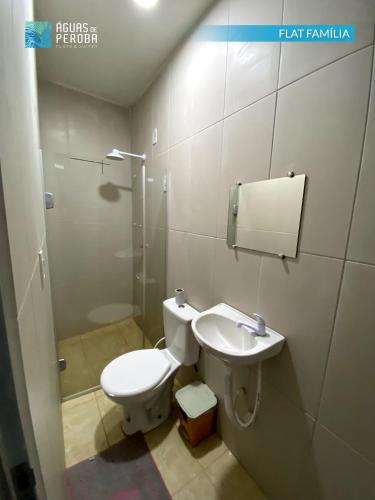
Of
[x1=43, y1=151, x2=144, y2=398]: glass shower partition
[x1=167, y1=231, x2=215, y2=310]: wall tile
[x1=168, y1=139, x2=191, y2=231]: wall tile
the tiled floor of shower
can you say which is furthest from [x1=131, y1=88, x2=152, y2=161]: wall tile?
the tiled floor of shower

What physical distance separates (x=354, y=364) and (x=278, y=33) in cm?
133

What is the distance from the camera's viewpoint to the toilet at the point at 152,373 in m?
1.18

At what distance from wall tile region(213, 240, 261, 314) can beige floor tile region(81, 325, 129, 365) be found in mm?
1332

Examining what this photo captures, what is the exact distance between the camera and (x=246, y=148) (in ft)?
3.25

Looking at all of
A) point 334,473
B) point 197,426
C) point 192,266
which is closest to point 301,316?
point 334,473

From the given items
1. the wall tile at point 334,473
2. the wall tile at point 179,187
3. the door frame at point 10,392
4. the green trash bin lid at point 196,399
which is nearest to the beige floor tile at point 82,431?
the green trash bin lid at point 196,399

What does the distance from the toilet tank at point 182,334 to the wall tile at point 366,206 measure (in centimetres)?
97

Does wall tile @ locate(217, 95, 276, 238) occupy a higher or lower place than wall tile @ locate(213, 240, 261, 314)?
higher

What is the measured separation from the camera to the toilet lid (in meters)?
Result: 1.16

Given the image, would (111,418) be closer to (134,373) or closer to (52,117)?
(134,373)

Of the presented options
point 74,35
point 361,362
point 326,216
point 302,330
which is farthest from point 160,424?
point 74,35

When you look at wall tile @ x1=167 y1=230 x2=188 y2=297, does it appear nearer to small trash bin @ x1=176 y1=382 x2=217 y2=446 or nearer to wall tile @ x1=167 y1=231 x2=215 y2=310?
wall tile @ x1=167 y1=231 x2=215 y2=310

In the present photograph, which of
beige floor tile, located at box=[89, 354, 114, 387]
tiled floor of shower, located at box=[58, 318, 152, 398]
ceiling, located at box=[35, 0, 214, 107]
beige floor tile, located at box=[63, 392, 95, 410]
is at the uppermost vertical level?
ceiling, located at box=[35, 0, 214, 107]

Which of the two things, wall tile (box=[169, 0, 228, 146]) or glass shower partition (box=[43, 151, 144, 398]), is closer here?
wall tile (box=[169, 0, 228, 146])
